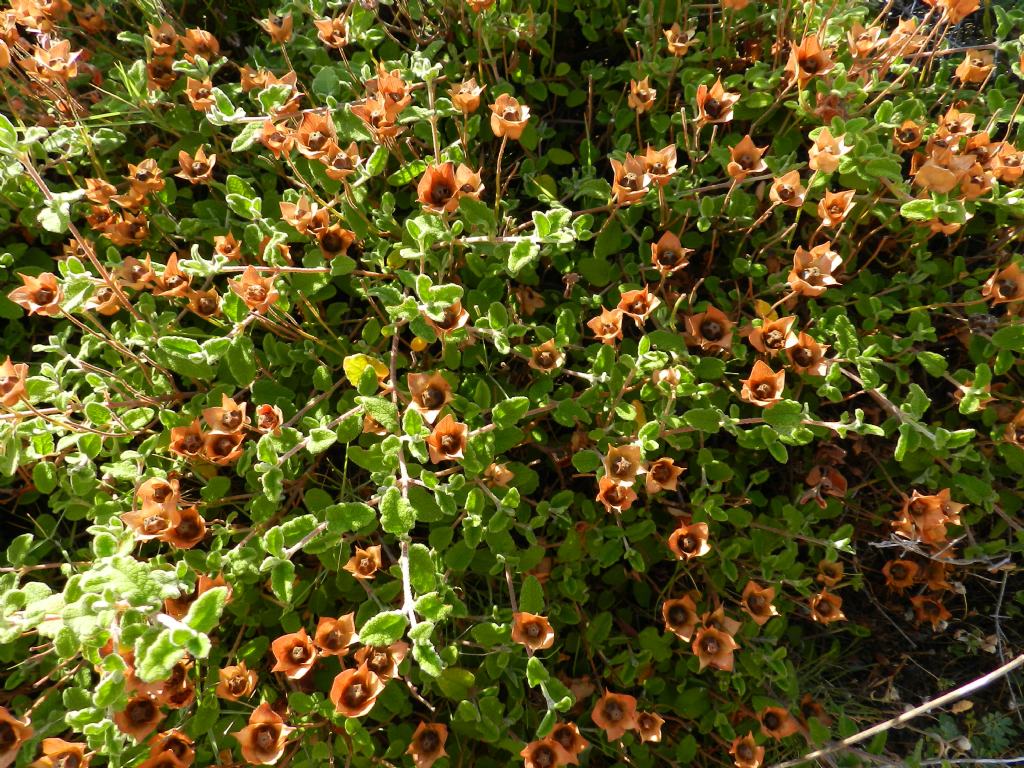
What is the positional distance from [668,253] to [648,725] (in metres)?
1.20

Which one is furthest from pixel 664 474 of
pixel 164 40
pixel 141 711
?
pixel 164 40

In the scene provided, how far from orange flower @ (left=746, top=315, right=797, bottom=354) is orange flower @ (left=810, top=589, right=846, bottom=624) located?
0.69m

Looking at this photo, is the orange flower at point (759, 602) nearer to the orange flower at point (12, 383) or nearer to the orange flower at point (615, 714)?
the orange flower at point (615, 714)

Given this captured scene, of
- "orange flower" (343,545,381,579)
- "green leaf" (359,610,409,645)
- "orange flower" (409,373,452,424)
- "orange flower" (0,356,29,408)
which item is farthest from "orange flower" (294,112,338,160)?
"green leaf" (359,610,409,645)

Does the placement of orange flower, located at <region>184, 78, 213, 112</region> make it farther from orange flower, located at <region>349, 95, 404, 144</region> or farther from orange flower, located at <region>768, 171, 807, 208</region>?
orange flower, located at <region>768, 171, 807, 208</region>

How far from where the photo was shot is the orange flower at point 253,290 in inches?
64.1

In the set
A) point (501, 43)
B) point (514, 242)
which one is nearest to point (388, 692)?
point (514, 242)

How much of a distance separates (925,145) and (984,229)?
0.31m

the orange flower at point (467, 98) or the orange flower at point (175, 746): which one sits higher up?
the orange flower at point (467, 98)

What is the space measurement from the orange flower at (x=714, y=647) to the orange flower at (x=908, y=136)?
133 centimetres

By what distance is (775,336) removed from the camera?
1751 millimetres

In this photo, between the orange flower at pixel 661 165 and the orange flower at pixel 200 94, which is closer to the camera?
the orange flower at pixel 661 165

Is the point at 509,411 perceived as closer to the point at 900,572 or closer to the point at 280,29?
the point at 280,29

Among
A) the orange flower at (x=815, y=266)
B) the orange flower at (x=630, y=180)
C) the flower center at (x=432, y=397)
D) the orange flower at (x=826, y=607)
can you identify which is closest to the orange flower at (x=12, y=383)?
the flower center at (x=432, y=397)
